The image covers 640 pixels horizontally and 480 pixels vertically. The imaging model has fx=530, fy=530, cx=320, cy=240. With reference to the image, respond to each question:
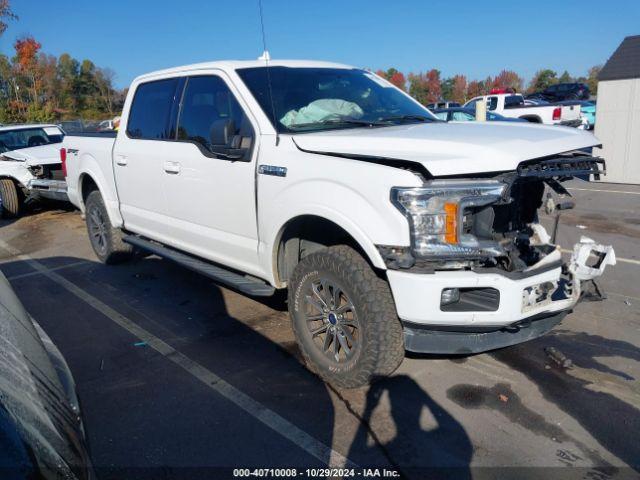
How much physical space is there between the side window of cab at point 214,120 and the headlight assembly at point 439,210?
57.8 inches

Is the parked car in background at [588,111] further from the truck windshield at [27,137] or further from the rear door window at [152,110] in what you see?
the rear door window at [152,110]

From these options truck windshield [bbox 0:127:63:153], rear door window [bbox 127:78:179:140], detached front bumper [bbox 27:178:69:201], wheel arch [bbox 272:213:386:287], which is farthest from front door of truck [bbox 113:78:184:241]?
truck windshield [bbox 0:127:63:153]

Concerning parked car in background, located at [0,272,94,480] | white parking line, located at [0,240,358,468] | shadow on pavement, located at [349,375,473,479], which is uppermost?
parked car in background, located at [0,272,94,480]

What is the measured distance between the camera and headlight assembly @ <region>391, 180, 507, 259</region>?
9.42ft

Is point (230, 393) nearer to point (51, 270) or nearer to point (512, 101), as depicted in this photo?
point (51, 270)

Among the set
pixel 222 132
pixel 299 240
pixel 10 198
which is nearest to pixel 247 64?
pixel 222 132

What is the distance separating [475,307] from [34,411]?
221 cm

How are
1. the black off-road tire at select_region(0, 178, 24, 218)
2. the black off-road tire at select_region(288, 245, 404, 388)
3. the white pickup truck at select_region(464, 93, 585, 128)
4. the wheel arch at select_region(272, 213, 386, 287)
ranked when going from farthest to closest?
1. the white pickup truck at select_region(464, 93, 585, 128)
2. the black off-road tire at select_region(0, 178, 24, 218)
3. the wheel arch at select_region(272, 213, 386, 287)
4. the black off-road tire at select_region(288, 245, 404, 388)

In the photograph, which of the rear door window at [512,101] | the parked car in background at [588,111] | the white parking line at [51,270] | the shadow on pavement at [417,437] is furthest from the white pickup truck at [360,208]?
the parked car in background at [588,111]

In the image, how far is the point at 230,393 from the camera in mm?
3514

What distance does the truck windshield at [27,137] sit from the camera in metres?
11.0

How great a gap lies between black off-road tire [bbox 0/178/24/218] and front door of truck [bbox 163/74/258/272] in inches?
267

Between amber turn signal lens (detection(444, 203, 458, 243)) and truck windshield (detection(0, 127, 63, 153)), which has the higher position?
truck windshield (detection(0, 127, 63, 153))

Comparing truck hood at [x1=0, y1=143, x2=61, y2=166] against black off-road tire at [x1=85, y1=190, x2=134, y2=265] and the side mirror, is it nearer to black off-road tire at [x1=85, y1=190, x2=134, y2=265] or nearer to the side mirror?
black off-road tire at [x1=85, y1=190, x2=134, y2=265]
